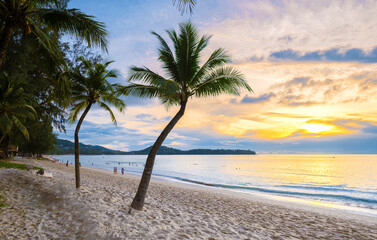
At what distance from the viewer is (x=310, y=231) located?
7215mm

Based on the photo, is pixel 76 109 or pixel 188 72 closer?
pixel 188 72


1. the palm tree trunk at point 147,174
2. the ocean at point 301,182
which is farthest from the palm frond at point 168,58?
the ocean at point 301,182

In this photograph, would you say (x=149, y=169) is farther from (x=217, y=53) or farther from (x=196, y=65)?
(x=217, y=53)

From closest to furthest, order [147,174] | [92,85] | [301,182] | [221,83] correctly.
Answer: [147,174], [221,83], [92,85], [301,182]

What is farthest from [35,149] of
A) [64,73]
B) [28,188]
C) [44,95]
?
[64,73]

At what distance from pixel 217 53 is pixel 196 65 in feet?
2.95

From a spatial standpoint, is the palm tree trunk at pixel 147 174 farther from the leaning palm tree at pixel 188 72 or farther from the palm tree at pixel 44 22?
the palm tree at pixel 44 22

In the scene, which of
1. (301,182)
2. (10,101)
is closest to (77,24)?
(10,101)

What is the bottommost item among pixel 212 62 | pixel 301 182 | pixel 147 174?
pixel 301 182

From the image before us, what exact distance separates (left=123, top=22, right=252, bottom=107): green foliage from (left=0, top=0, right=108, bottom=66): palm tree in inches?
73.8

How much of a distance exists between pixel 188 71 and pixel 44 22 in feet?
13.9

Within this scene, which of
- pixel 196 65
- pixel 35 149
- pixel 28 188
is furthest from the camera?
pixel 35 149

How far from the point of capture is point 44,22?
240 inches

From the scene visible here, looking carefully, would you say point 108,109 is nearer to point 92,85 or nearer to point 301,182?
point 92,85
